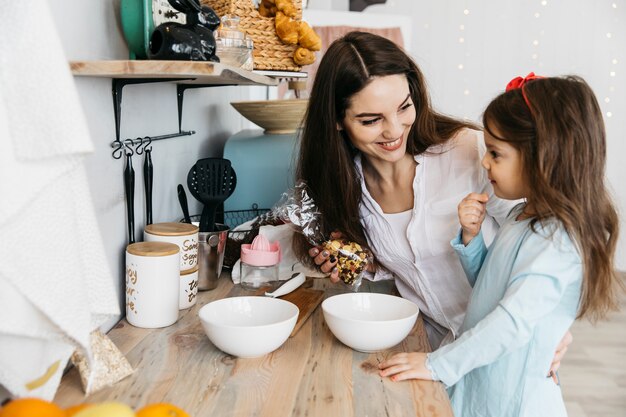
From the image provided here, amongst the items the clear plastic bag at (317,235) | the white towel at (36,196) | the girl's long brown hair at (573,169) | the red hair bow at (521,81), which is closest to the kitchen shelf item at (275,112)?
the clear plastic bag at (317,235)

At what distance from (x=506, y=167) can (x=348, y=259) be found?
1.44 ft

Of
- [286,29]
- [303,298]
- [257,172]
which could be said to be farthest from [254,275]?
[286,29]

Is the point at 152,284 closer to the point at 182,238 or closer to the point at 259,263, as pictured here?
the point at 182,238

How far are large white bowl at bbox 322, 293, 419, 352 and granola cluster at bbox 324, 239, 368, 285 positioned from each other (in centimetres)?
21

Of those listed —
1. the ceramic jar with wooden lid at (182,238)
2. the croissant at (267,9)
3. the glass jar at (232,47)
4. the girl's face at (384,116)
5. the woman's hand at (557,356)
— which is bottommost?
the woman's hand at (557,356)

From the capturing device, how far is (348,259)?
1440 millimetres

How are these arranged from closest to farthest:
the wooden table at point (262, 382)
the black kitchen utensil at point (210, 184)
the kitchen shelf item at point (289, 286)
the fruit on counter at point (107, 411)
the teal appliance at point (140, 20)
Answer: the fruit on counter at point (107, 411) → the wooden table at point (262, 382) → the teal appliance at point (140, 20) → the kitchen shelf item at point (289, 286) → the black kitchen utensil at point (210, 184)

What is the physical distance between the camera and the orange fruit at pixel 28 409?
2.01 ft

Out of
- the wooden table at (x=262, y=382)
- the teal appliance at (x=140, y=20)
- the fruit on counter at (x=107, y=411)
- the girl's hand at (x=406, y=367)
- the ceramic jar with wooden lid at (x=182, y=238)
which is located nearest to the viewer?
the fruit on counter at (x=107, y=411)

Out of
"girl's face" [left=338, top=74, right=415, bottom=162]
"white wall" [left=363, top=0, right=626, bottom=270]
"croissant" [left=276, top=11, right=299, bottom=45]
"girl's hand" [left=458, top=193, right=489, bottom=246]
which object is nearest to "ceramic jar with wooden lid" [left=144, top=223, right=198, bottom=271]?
"girl's face" [left=338, top=74, right=415, bottom=162]

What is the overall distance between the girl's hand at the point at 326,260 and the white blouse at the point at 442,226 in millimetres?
Answer: 178

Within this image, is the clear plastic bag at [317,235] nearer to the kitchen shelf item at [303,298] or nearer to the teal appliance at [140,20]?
the kitchen shelf item at [303,298]

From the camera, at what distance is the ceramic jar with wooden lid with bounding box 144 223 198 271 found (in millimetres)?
1266

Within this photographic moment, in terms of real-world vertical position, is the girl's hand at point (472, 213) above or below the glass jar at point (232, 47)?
below
